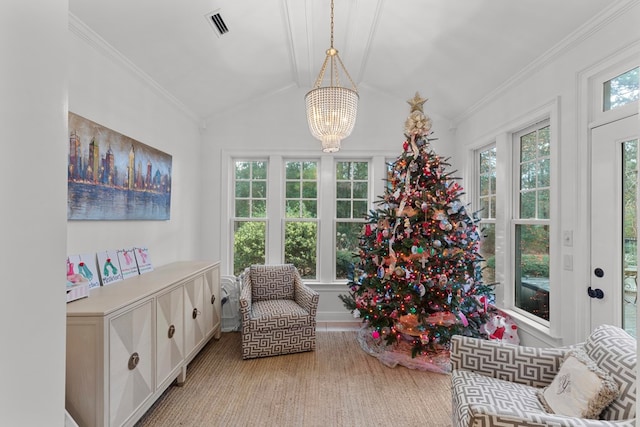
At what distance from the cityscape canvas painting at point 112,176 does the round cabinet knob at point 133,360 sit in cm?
92

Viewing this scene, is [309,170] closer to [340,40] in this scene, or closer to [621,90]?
[340,40]

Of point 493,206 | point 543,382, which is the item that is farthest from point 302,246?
point 543,382

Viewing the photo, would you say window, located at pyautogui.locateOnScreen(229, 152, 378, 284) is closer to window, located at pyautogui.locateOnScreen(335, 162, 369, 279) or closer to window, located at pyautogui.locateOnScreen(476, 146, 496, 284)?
window, located at pyautogui.locateOnScreen(335, 162, 369, 279)

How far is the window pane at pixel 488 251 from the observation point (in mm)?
3240

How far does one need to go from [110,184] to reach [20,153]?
221 centimetres

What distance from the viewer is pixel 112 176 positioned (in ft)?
7.70

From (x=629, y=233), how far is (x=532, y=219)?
858 millimetres

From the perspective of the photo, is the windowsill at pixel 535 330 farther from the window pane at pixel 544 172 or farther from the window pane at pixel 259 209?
the window pane at pixel 259 209

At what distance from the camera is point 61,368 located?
1.66ft

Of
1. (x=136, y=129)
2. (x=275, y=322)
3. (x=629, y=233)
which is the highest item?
(x=136, y=129)

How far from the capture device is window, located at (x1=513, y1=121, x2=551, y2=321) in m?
2.59

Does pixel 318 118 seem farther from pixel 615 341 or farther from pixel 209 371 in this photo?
pixel 209 371

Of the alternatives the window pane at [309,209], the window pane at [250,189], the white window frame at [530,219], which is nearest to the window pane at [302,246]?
the window pane at [309,209]

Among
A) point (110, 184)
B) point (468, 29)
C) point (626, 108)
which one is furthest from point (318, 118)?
point (626, 108)
